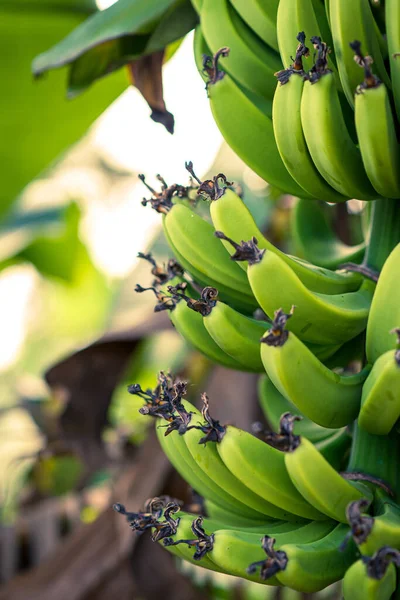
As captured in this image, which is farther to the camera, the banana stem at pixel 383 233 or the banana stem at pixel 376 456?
the banana stem at pixel 383 233

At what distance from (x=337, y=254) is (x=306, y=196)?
0.20 meters

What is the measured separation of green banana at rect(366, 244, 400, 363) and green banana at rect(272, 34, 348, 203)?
0.16m

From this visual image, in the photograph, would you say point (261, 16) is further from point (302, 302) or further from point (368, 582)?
point (368, 582)

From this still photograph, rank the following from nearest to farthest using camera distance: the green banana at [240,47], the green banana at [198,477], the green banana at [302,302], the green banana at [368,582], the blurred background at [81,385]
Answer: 1. the green banana at [368,582]
2. the green banana at [302,302]
3. the green banana at [198,477]
4. the green banana at [240,47]
5. the blurred background at [81,385]

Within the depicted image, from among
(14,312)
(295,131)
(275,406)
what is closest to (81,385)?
(275,406)

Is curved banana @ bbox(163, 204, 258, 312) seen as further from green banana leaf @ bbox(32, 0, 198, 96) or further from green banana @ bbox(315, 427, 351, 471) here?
green banana leaf @ bbox(32, 0, 198, 96)

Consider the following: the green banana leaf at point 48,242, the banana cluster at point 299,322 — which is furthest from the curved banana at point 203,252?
the green banana leaf at point 48,242

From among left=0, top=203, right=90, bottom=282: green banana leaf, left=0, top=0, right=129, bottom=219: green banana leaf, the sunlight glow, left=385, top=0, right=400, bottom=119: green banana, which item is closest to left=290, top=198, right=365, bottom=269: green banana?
left=385, top=0, right=400, bottom=119: green banana

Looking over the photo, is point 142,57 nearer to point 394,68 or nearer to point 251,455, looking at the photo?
point 394,68

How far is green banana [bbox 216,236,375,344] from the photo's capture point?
680mm

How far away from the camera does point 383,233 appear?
0.85m

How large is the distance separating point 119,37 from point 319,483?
0.77 metres

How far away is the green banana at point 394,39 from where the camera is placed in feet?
2.19

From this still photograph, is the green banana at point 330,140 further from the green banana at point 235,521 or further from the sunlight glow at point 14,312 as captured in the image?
the sunlight glow at point 14,312
